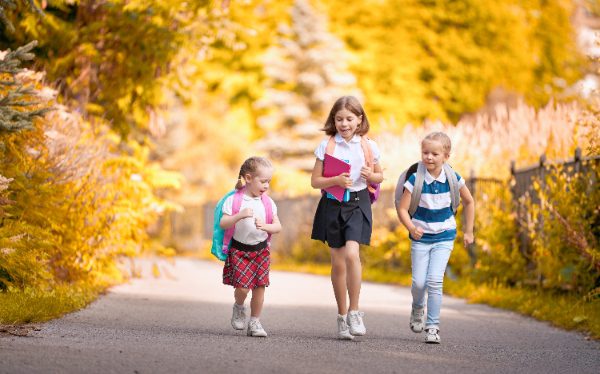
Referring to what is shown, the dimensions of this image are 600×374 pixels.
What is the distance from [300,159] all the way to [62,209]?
85.9ft

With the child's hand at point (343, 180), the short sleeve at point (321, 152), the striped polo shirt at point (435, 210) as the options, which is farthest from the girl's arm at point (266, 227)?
the striped polo shirt at point (435, 210)

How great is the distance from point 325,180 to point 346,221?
35cm

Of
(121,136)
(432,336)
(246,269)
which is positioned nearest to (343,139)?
(246,269)

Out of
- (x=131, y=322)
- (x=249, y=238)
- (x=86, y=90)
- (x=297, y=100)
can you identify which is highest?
(x=297, y=100)

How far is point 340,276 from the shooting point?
26.6 feet

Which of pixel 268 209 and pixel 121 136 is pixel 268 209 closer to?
pixel 268 209

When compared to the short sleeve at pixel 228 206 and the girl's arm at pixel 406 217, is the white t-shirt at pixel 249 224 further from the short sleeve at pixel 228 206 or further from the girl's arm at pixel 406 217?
the girl's arm at pixel 406 217

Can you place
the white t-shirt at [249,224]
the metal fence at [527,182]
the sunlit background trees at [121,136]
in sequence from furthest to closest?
the metal fence at [527,182] → the sunlit background trees at [121,136] → the white t-shirt at [249,224]

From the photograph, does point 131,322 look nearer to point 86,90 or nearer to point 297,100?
point 86,90

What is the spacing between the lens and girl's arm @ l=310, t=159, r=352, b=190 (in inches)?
312

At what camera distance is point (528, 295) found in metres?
11.7

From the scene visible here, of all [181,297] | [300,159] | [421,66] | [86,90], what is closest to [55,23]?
[86,90]

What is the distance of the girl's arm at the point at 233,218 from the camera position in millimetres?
7785

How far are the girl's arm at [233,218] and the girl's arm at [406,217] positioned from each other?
1.19 meters
